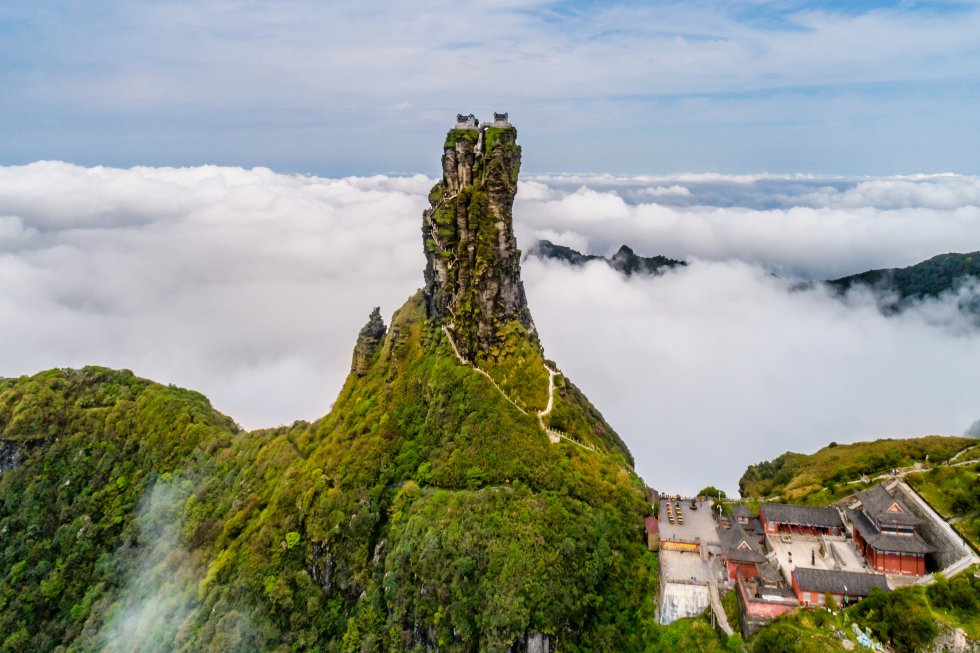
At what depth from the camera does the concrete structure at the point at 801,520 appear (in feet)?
165

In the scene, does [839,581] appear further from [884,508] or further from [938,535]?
[938,535]

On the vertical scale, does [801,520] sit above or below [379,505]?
above

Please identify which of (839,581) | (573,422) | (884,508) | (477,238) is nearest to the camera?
(839,581)

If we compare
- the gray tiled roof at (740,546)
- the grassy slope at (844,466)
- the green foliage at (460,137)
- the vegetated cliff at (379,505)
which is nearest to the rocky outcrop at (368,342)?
the vegetated cliff at (379,505)

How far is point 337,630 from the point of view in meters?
55.2

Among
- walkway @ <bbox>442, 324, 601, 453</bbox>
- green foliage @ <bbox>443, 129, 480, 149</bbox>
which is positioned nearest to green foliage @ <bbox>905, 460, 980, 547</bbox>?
walkway @ <bbox>442, 324, 601, 453</bbox>

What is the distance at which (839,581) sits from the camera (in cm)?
4116

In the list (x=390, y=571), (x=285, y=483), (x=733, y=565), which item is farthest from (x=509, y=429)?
(x=285, y=483)

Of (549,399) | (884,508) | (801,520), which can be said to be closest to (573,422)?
(549,399)

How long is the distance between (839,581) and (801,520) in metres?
9.66

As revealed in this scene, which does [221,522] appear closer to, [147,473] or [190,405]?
[147,473]

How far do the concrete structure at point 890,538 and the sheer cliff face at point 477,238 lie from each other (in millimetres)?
34207

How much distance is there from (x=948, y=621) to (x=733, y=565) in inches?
503

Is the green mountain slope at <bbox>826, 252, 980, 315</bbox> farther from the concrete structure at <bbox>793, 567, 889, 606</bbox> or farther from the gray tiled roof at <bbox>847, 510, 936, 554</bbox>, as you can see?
the concrete structure at <bbox>793, 567, 889, 606</bbox>
